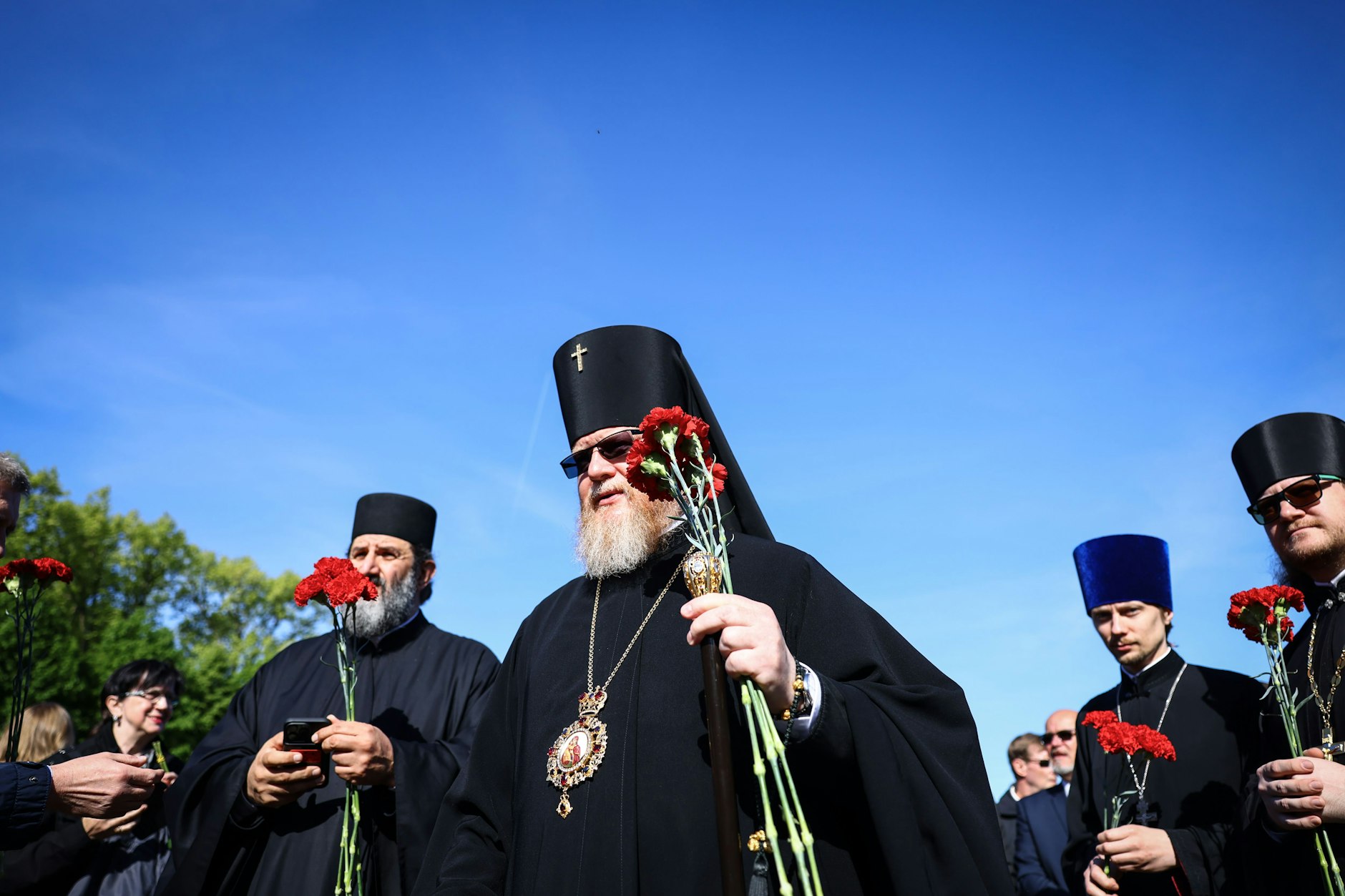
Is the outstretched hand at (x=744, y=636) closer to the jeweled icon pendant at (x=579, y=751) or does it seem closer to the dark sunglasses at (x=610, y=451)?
the jeweled icon pendant at (x=579, y=751)

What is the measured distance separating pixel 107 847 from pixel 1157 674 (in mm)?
6517

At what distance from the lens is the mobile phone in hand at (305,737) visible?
478 centimetres

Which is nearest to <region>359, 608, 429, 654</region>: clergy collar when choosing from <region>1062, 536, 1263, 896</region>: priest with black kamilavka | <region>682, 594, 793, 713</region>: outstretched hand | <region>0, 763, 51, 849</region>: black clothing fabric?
<region>0, 763, 51, 849</region>: black clothing fabric

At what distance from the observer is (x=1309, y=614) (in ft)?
17.1

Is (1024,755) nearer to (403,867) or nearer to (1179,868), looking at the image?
(1179,868)

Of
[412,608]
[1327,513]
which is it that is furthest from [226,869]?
[1327,513]

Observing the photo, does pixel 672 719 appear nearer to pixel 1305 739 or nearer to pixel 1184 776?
pixel 1305 739

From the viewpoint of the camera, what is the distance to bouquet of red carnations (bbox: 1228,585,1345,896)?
462 cm

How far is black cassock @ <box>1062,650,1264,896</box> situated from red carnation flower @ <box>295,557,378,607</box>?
401 cm

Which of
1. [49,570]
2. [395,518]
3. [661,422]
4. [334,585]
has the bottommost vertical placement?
[661,422]

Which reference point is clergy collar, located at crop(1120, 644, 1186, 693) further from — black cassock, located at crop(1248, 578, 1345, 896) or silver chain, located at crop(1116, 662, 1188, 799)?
black cassock, located at crop(1248, 578, 1345, 896)

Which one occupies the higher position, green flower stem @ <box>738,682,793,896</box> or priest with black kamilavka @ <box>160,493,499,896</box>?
priest with black kamilavka @ <box>160,493,499,896</box>

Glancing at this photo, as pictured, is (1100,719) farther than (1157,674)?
No

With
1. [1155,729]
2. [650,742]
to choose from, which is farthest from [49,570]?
[1155,729]
